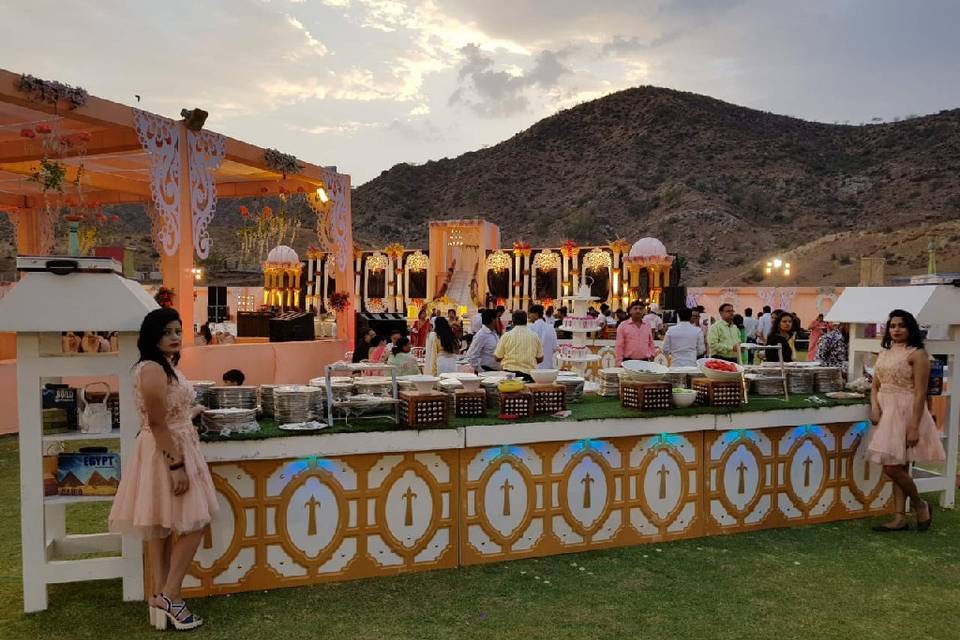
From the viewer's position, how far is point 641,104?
72062 millimetres

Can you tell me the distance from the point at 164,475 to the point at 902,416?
4.98 m

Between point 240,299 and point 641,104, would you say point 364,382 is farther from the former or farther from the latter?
point 641,104

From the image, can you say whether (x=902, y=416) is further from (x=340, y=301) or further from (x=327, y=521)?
(x=340, y=301)

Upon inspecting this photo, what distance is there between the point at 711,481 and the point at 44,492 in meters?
4.25

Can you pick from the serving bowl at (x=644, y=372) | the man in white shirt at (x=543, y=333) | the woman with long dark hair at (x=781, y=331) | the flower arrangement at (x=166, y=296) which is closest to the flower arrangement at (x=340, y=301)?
the flower arrangement at (x=166, y=296)

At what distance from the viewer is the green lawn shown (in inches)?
142

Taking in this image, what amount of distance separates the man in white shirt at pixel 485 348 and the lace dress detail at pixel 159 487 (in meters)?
4.22

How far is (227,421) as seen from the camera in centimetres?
412

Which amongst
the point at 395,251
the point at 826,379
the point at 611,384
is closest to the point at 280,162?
the point at 611,384

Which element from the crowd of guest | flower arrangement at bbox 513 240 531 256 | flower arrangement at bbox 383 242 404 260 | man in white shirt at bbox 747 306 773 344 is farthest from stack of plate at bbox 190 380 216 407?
flower arrangement at bbox 383 242 404 260

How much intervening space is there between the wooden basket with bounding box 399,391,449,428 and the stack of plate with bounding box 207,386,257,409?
101 centimetres

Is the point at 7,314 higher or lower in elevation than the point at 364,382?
higher

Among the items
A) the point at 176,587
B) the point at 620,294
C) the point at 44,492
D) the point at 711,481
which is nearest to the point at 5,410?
the point at 44,492

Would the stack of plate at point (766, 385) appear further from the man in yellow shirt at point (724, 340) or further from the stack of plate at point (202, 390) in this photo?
the stack of plate at point (202, 390)
